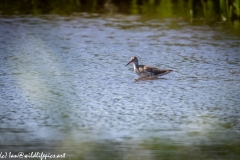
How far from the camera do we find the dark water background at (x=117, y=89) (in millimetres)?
5613

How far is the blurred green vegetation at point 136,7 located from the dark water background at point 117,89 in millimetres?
515

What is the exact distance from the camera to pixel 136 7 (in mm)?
14023

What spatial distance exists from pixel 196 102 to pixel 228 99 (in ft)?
1.29

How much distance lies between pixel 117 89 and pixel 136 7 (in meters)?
6.58

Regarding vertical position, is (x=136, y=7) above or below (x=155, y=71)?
above

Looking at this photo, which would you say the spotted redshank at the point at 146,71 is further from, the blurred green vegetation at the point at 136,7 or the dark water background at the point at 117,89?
the blurred green vegetation at the point at 136,7

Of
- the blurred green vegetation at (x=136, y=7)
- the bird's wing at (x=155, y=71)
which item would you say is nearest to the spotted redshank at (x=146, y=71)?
the bird's wing at (x=155, y=71)

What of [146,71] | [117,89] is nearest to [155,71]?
[146,71]

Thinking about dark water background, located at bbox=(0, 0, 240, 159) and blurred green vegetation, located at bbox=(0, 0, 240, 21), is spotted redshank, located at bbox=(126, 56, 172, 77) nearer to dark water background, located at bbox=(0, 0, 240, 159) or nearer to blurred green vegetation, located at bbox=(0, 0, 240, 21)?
dark water background, located at bbox=(0, 0, 240, 159)

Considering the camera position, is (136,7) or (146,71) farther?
(136,7)

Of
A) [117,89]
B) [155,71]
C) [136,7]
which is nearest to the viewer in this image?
[117,89]

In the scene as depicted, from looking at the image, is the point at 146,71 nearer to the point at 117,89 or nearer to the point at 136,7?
the point at 117,89

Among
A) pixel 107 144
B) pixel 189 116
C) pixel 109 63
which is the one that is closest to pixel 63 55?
pixel 109 63

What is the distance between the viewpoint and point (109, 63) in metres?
9.20
